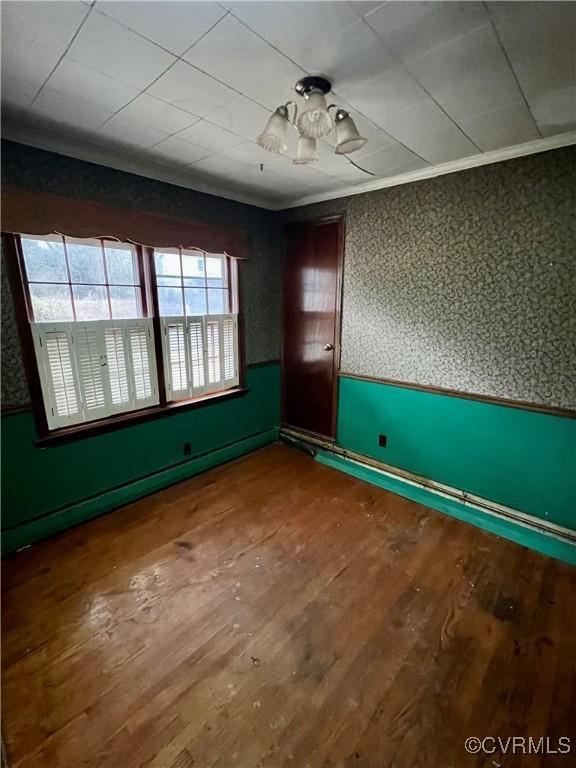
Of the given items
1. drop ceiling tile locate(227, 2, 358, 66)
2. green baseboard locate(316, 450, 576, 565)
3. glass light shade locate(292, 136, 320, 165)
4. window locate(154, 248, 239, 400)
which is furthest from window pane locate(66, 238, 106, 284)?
green baseboard locate(316, 450, 576, 565)

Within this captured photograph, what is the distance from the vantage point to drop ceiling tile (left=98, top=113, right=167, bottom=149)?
1.74m

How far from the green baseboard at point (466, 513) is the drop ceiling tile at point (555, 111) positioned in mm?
2287

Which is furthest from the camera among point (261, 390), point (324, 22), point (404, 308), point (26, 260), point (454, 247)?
point (261, 390)

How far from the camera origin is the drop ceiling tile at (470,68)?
46.5 inches

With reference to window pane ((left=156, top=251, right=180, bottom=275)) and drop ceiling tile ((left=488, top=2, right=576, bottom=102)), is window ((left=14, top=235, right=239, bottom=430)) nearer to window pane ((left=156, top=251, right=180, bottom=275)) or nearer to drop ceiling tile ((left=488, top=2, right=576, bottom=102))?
window pane ((left=156, top=251, right=180, bottom=275))

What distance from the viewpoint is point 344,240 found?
289 cm

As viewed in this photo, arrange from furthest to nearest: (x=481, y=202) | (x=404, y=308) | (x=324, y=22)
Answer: (x=404, y=308)
(x=481, y=202)
(x=324, y=22)

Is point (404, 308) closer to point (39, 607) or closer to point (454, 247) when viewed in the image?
point (454, 247)

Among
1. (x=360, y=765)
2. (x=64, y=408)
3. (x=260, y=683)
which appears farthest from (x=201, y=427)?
(x=360, y=765)

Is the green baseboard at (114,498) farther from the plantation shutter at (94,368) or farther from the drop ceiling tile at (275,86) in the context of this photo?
the drop ceiling tile at (275,86)

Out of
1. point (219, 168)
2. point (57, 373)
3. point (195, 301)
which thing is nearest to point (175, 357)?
point (195, 301)

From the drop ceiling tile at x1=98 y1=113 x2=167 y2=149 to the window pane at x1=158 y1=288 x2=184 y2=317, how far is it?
913 mm

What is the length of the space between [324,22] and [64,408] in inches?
91.6

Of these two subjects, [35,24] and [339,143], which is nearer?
[35,24]
